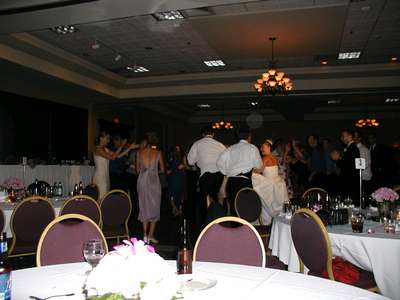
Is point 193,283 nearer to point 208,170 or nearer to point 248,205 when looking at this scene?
point 248,205

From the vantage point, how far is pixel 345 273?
2646 mm

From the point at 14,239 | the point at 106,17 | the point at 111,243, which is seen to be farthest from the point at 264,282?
the point at 106,17

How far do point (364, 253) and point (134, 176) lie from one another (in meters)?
6.21

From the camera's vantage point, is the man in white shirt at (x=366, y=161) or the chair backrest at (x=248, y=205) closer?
the chair backrest at (x=248, y=205)

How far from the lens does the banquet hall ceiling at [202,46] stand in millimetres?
6098

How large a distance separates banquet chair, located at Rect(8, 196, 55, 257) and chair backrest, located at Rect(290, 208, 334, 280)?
2438 millimetres

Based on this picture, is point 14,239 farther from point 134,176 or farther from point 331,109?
point 331,109

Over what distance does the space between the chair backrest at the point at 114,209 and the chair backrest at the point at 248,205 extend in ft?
4.24

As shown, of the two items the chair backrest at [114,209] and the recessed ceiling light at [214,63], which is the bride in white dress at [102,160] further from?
the recessed ceiling light at [214,63]

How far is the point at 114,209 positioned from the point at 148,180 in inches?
54.2

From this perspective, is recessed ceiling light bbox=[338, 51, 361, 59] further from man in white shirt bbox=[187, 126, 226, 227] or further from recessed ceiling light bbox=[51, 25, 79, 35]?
recessed ceiling light bbox=[51, 25, 79, 35]

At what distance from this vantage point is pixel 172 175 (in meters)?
9.33

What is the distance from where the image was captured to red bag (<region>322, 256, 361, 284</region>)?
2.62 meters

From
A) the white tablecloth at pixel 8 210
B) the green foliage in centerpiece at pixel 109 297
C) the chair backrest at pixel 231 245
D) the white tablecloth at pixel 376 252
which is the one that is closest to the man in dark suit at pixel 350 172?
the white tablecloth at pixel 376 252
